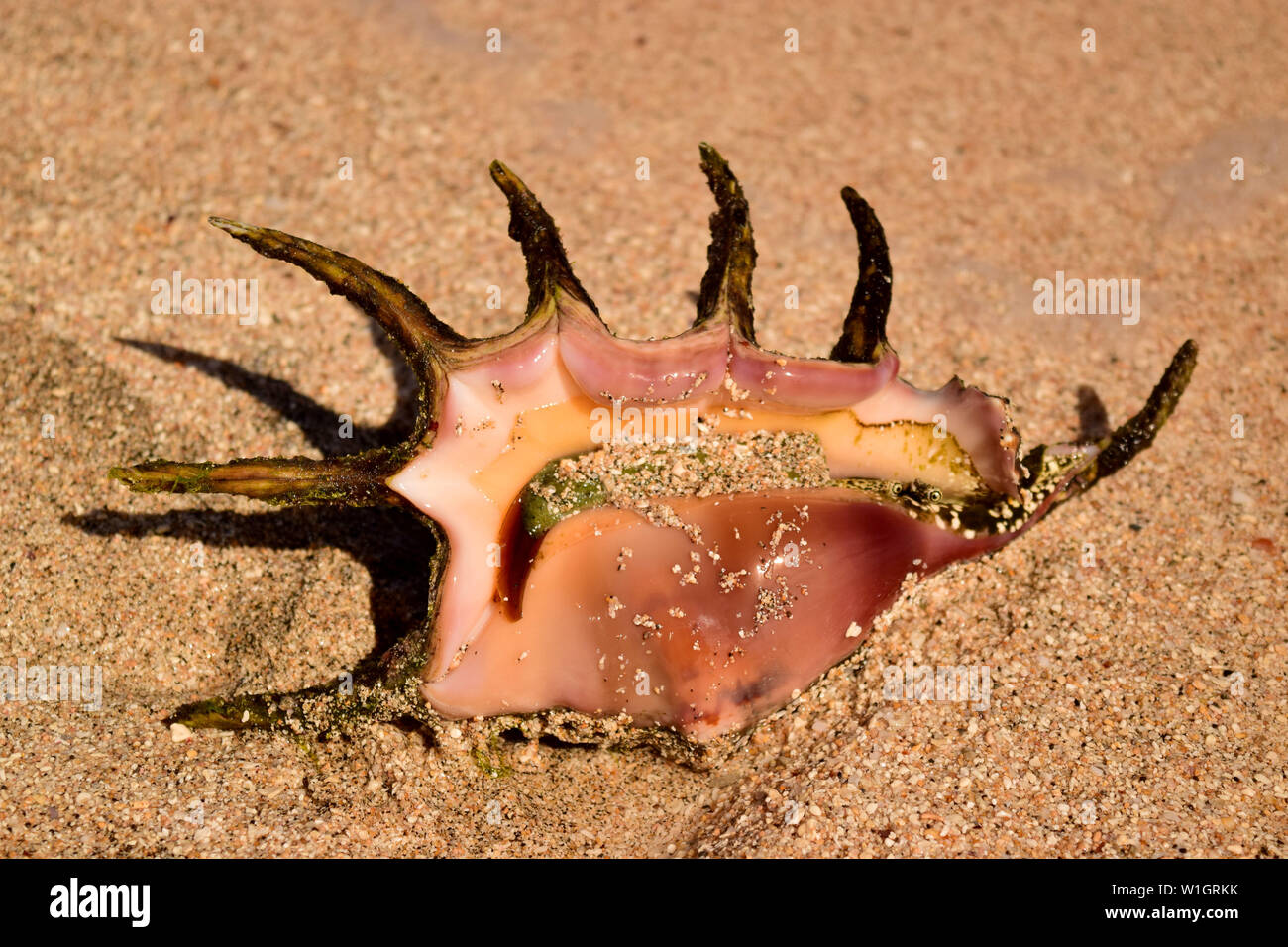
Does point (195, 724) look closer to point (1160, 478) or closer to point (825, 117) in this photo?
point (1160, 478)

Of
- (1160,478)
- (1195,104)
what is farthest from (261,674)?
(1195,104)

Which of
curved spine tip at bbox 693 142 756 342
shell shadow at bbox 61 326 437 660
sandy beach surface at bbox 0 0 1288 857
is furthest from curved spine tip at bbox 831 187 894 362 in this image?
shell shadow at bbox 61 326 437 660

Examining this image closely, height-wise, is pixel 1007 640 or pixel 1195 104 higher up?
pixel 1195 104
